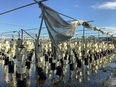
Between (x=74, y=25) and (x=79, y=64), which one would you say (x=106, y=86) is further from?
(x=74, y=25)

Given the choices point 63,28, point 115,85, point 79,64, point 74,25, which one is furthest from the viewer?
point 115,85

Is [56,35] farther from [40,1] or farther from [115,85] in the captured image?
[115,85]

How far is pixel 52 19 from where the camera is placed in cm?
608

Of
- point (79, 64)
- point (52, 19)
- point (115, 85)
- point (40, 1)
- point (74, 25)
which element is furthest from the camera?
point (115, 85)

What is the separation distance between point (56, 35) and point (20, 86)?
176cm

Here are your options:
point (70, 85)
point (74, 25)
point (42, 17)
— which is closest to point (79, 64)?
point (70, 85)

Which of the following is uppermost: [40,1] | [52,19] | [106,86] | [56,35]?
[40,1]

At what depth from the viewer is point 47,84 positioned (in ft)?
37.8

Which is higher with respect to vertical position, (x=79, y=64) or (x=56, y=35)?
(x=56, y=35)

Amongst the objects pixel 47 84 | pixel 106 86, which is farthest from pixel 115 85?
pixel 47 84

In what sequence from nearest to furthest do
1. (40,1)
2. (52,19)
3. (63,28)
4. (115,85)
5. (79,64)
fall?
(40,1) < (52,19) < (63,28) < (79,64) < (115,85)

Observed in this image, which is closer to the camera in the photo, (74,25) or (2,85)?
(74,25)

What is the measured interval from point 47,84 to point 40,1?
21.9 ft

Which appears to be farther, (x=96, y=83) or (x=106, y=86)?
(x=96, y=83)
